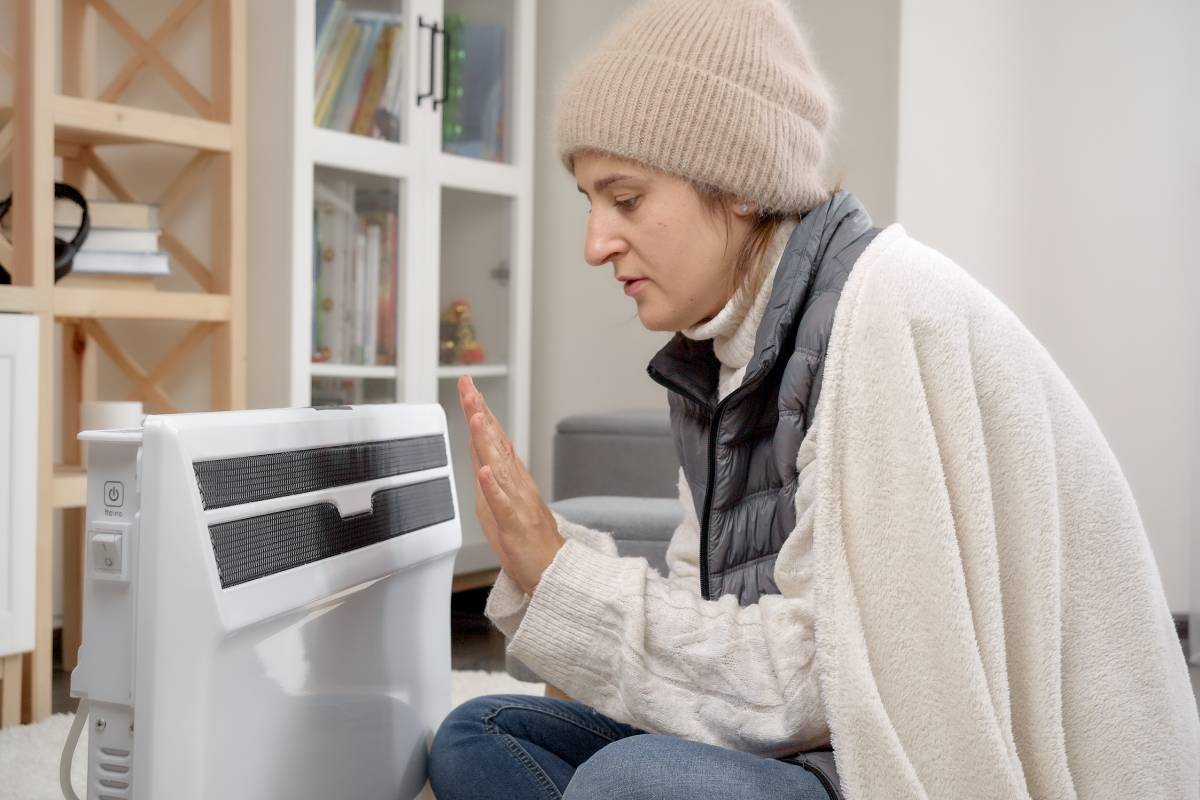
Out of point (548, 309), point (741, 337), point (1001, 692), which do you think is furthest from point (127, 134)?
point (1001, 692)

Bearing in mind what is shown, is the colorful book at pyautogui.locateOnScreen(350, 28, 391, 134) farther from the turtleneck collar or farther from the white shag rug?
the turtleneck collar

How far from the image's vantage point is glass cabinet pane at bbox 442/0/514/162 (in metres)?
2.96

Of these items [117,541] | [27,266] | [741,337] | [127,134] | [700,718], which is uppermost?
[127,134]

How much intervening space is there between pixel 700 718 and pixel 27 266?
62.3 inches

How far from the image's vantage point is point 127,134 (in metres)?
2.31

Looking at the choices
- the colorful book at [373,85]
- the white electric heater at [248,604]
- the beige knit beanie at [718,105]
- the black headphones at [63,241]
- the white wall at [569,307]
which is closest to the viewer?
the white electric heater at [248,604]

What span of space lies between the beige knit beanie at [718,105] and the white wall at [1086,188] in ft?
5.70

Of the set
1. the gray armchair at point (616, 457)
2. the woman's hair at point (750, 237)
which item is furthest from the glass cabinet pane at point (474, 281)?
the woman's hair at point (750, 237)

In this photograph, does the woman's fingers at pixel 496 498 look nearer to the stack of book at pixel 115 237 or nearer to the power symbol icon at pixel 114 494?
the power symbol icon at pixel 114 494

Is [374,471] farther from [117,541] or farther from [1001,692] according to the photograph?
[1001,692]

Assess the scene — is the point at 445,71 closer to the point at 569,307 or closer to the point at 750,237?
the point at 569,307

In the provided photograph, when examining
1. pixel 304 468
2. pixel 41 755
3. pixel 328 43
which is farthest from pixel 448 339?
pixel 304 468

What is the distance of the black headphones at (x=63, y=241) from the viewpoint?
223 centimetres

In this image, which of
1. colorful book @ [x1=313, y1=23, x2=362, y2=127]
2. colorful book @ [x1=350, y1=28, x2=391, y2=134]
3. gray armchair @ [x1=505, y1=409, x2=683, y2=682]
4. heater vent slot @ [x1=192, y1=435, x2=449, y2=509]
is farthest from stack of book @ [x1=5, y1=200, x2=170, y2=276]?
heater vent slot @ [x1=192, y1=435, x2=449, y2=509]
